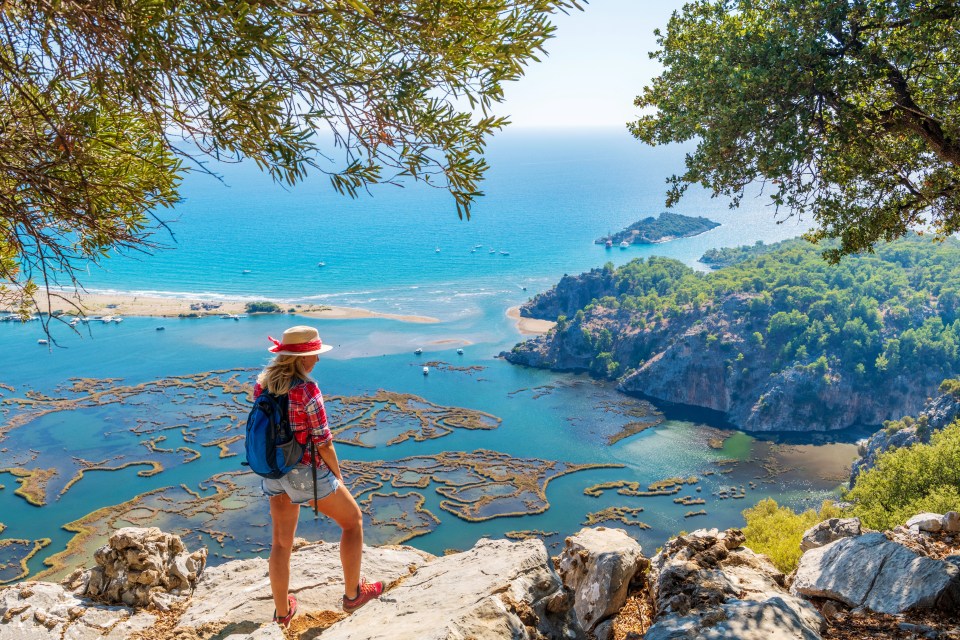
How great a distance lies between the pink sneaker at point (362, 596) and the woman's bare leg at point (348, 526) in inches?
1.9

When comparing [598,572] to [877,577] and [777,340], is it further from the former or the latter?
[777,340]

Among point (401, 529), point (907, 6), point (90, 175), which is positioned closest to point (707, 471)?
point (401, 529)

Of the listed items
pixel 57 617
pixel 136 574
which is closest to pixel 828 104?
pixel 136 574

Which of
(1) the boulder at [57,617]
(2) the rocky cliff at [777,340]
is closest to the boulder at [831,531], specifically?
(1) the boulder at [57,617]

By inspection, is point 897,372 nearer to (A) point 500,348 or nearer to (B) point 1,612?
(A) point 500,348

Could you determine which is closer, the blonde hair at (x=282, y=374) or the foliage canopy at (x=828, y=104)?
the blonde hair at (x=282, y=374)

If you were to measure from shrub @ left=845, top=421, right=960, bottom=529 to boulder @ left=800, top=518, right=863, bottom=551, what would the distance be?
37.7ft

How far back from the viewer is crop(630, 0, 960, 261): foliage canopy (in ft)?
21.0

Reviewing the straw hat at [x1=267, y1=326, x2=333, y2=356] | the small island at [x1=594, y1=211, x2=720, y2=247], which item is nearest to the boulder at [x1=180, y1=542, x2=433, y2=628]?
the straw hat at [x1=267, y1=326, x2=333, y2=356]

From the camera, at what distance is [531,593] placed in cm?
444

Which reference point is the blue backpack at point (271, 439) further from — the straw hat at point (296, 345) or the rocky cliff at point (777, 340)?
the rocky cliff at point (777, 340)

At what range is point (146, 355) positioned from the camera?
75875mm

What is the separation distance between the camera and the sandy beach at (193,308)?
92.3 m

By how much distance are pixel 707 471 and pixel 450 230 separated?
109 meters
